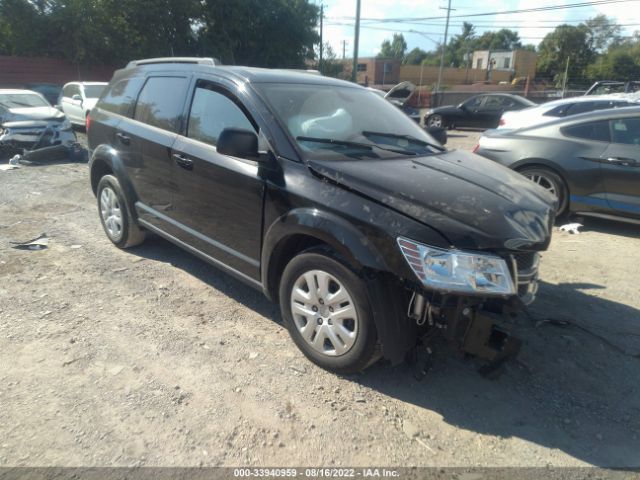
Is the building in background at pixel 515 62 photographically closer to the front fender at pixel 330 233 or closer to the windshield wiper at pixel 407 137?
the windshield wiper at pixel 407 137

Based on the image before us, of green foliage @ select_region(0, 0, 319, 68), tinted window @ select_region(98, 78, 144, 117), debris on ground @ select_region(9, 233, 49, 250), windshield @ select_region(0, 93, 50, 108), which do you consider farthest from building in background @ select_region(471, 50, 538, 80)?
debris on ground @ select_region(9, 233, 49, 250)

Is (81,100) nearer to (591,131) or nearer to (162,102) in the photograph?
(162,102)

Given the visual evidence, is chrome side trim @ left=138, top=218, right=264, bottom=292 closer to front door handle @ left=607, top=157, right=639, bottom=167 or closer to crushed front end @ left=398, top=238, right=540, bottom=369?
crushed front end @ left=398, top=238, right=540, bottom=369

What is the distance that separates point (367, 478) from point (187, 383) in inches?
49.0

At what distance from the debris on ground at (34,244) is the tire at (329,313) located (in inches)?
134

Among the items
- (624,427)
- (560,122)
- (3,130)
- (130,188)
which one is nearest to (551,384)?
(624,427)

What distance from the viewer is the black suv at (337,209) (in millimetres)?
2510

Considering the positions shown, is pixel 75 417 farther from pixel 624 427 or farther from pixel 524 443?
pixel 624 427

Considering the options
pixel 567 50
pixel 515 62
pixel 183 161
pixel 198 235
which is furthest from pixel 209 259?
pixel 515 62

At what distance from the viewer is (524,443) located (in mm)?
2510

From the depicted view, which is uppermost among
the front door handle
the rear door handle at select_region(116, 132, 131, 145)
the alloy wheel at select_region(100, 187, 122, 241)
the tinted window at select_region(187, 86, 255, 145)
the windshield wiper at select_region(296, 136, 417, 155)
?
the tinted window at select_region(187, 86, 255, 145)

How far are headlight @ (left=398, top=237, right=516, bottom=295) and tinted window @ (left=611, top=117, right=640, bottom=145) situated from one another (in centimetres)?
445

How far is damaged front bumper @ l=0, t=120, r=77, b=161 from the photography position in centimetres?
1018

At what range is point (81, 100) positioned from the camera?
44.3 feet
